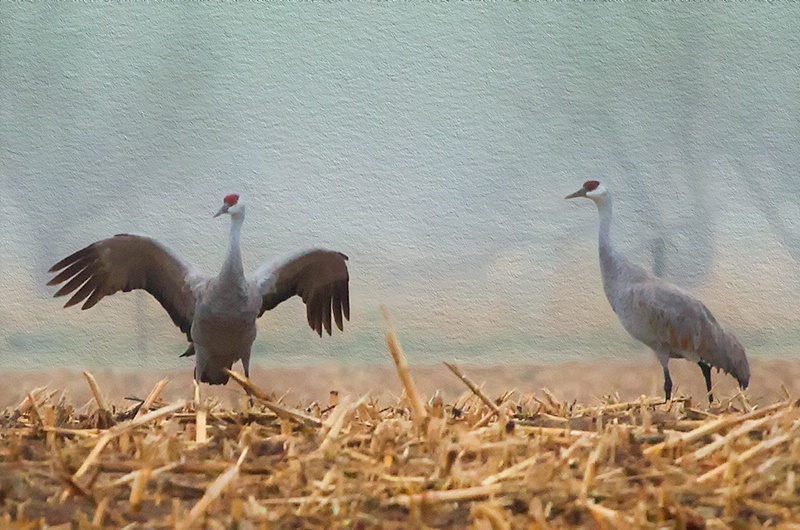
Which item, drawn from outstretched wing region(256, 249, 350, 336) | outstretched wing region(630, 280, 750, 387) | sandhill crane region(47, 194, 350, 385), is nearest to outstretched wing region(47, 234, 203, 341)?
sandhill crane region(47, 194, 350, 385)

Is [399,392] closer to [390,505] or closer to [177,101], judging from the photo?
[177,101]

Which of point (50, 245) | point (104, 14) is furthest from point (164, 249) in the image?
point (104, 14)

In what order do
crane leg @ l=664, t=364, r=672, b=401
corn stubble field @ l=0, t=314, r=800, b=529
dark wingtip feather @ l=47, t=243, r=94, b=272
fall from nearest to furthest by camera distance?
corn stubble field @ l=0, t=314, r=800, b=529 < dark wingtip feather @ l=47, t=243, r=94, b=272 < crane leg @ l=664, t=364, r=672, b=401

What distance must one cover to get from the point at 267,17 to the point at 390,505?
6.06 ft

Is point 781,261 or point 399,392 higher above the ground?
point 781,261

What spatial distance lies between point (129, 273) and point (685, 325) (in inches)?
59.3

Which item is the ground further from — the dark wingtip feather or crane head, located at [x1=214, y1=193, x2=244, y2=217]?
crane head, located at [x1=214, y1=193, x2=244, y2=217]

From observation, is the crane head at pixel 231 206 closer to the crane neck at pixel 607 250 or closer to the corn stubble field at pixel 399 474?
the crane neck at pixel 607 250

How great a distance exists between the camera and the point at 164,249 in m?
2.26

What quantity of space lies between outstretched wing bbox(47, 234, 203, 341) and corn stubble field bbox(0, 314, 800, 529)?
1109 millimetres

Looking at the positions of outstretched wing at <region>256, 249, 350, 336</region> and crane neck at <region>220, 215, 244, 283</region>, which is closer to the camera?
crane neck at <region>220, 215, 244, 283</region>

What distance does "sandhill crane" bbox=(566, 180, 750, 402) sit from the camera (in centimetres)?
232

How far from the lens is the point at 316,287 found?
2430mm

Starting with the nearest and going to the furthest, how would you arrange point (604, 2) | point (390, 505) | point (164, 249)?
1. point (390, 505)
2. point (164, 249)
3. point (604, 2)
